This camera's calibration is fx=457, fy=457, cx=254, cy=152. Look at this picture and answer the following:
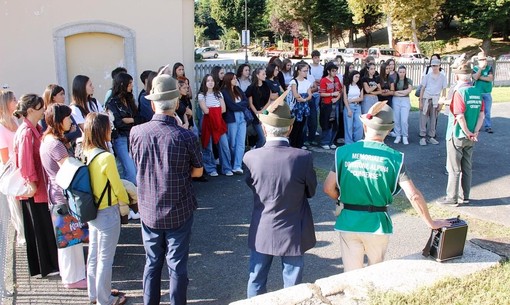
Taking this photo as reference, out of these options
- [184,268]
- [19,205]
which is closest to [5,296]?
[19,205]

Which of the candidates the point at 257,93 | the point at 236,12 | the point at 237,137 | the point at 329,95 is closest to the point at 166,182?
the point at 237,137

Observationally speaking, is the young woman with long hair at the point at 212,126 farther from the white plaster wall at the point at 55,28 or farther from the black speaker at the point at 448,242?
the black speaker at the point at 448,242

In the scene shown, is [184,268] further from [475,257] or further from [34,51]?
[34,51]

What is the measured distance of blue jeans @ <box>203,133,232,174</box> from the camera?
8.54m

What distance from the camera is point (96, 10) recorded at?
30.1 ft

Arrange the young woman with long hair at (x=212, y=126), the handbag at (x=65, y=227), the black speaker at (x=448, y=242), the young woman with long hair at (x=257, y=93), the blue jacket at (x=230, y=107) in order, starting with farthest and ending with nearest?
the young woman with long hair at (x=257, y=93) → the blue jacket at (x=230, y=107) → the young woman with long hair at (x=212, y=126) → the handbag at (x=65, y=227) → the black speaker at (x=448, y=242)

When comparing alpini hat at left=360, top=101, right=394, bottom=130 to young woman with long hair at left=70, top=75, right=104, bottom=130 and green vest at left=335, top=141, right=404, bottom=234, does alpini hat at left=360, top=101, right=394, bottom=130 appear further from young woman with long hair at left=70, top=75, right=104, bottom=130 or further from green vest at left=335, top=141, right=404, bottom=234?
young woman with long hair at left=70, top=75, right=104, bottom=130

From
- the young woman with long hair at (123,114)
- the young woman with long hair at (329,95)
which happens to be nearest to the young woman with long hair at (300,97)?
the young woman with long hair at (329,95)

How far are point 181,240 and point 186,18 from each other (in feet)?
24.5

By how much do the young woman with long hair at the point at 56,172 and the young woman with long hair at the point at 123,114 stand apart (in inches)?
76.1

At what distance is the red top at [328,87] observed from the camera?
10242mm

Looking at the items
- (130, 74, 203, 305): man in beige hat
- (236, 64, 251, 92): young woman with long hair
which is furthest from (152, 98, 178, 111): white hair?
(236, 64, 251, 92): young woman with long hair

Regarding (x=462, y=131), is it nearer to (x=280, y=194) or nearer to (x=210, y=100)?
(x=210, y=100)

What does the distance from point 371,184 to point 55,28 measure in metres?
7.60
